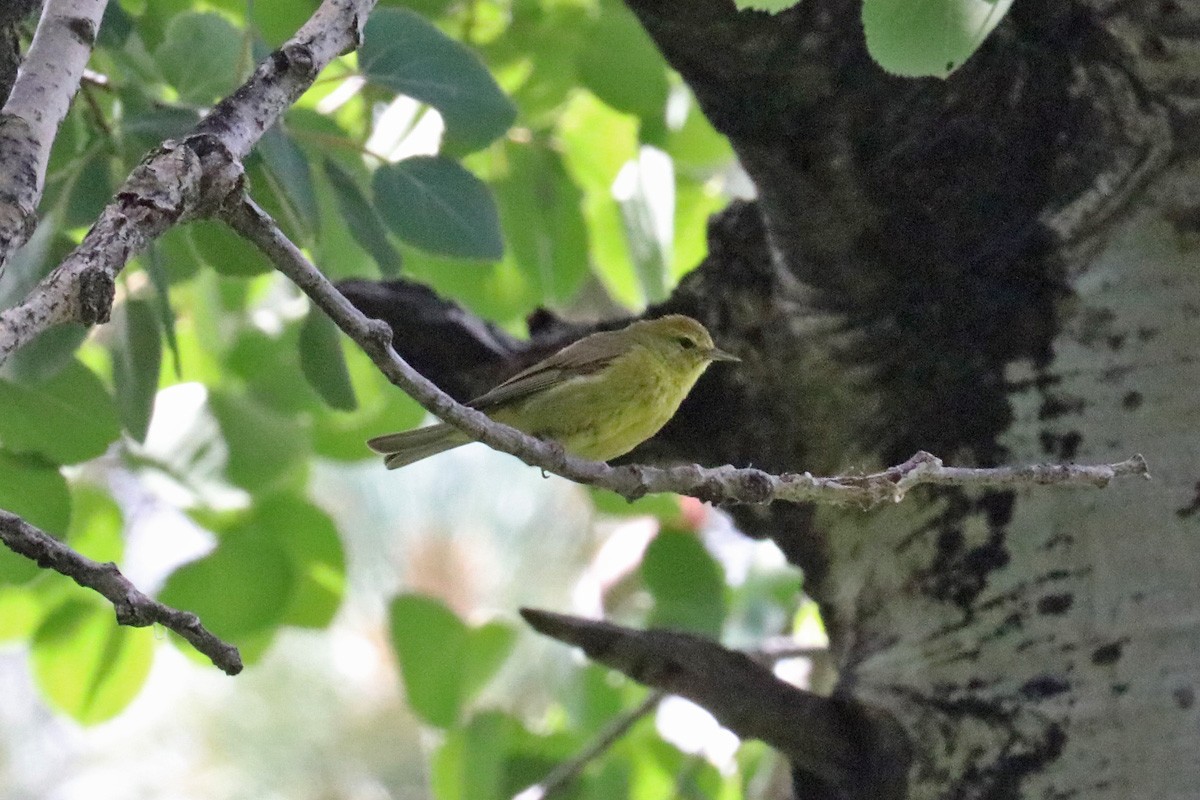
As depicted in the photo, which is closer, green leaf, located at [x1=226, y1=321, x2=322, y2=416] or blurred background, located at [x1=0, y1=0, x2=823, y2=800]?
blurred background, located at [x1=0, y1=0, x2=823, y2=800]

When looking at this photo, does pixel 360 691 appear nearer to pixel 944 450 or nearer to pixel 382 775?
pixel 382 775

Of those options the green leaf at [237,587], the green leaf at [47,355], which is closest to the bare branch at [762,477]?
the green leaf at [47,355]

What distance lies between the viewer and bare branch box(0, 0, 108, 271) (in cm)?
135

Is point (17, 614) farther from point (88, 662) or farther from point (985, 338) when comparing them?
point (985, 338)

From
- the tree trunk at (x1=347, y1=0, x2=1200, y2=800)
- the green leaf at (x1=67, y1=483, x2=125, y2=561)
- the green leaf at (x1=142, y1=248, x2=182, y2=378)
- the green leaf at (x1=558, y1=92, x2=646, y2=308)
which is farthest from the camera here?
the green leaf at (x1=558, y1=92, x2=646, y2=308)

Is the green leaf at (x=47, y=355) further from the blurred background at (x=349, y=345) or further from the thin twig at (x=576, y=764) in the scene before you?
the thin twig at (x=576, y=764)

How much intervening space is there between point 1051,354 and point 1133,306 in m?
0.17

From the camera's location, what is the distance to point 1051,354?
246cm

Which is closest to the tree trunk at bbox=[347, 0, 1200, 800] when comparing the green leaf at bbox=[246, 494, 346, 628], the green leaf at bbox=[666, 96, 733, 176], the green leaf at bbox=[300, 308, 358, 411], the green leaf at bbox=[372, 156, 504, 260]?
the green leaf at bbox=[372, 156, 504, 260]

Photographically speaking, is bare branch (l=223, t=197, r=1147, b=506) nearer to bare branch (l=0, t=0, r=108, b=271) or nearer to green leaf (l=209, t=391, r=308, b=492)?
bare branch (l=0, t=0, r=108, b=271)

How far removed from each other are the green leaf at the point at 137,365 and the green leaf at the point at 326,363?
1.14 ft

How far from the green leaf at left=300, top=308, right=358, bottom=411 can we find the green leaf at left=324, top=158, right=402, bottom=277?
9.1 inches

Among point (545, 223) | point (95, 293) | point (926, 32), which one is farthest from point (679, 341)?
point (95, 293)

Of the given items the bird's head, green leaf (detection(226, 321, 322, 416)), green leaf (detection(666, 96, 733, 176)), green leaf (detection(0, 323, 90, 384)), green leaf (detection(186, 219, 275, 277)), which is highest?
green leaf (detection(186, 219, 275, 277))
